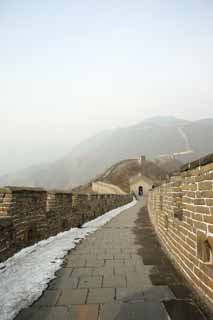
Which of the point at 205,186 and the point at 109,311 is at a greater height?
the point at 205,186

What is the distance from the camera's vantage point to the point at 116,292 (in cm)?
412

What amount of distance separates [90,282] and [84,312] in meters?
1.18

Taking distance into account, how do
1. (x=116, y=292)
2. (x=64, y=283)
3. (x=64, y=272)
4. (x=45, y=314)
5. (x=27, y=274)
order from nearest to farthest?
1. (x=45, y=314)
2. (x=116, y=292)
3. (x=64, y=283)
4. (x=27, y=274)
5. (x=64, y=272)

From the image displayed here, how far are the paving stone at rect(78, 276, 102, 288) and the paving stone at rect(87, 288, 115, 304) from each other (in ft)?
0.65

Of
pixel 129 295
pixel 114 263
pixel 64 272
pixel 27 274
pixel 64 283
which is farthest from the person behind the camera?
pixel 114 263

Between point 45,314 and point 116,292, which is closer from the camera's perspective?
point 45,314

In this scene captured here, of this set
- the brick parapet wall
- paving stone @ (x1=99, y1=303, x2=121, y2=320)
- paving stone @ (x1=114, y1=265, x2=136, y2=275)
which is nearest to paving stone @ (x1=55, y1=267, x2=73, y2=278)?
paving stone @ (x1=114, y1=265, x2=136, y2=275)

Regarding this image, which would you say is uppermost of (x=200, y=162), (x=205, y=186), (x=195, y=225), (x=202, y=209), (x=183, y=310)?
(x=200, y=162)

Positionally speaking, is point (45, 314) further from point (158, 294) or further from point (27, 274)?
point (27, 274)

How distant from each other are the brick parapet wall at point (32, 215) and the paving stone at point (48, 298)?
171cm

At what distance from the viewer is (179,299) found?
3822 millimetres

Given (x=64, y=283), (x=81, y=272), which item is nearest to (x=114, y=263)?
(x=81, y=272)

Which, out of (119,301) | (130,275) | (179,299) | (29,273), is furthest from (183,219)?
(29,273)

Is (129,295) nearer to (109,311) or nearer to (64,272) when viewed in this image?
(109,311)
